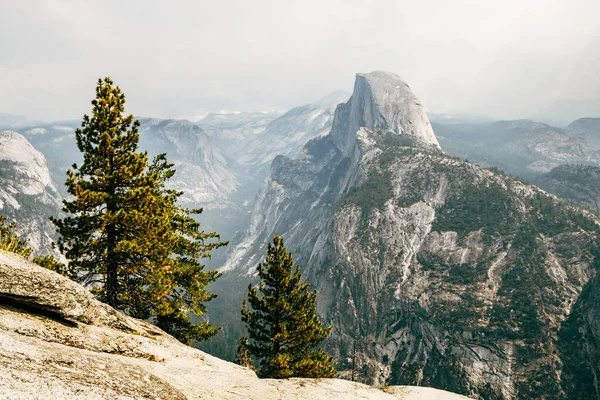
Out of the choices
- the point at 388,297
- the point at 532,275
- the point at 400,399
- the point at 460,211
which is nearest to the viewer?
the point at 400,399

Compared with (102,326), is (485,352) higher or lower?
lower

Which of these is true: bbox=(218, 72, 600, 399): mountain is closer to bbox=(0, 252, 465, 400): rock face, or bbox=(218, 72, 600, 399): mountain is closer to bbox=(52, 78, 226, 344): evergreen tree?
bbox=(0, 252, 465, 400): rock face

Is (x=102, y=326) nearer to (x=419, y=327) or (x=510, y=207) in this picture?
(x=419, y=327)

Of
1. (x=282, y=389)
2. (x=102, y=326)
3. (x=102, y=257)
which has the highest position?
(x=102, y=257)

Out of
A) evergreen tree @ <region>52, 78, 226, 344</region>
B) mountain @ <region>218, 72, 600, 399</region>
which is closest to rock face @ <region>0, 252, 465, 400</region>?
evergreen tree @ <region>52, 78, 226, 344</region>

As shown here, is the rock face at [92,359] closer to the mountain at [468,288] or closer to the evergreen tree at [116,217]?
the evergreen tree at [116,217]

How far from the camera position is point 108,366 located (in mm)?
8398

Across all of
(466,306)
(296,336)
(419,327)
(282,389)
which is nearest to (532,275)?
(466,306)

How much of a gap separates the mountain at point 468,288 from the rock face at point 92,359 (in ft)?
461

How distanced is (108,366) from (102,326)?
174 inches

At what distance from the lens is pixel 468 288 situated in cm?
14538

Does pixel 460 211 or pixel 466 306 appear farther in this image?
pixel 460 211

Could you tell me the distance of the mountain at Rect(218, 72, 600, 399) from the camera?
121 metres

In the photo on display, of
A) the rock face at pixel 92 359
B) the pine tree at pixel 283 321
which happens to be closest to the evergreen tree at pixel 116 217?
the rock face at pixel 92 359
